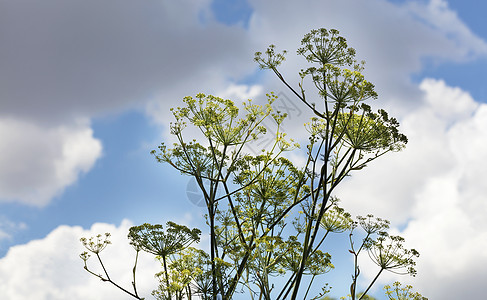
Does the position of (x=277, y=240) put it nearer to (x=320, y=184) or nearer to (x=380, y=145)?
(x=320, y=184)

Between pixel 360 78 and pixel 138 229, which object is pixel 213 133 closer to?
pixel 138 229

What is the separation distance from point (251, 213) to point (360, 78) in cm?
308

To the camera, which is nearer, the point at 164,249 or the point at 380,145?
the point at 380,145

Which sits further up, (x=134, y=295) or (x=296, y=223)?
(x=296, y=223)

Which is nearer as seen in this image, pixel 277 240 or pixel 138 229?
pixel 277 240

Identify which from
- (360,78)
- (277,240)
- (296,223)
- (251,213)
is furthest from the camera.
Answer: (296,223)

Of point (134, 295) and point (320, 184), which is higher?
point (320, 184)

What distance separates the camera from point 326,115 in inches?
293

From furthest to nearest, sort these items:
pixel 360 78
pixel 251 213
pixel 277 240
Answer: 1. pixel 251 213
2. pixel 277 240
3. pixel 360 78

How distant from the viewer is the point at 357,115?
315 inches

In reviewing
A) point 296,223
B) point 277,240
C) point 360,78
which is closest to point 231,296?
point 277,240

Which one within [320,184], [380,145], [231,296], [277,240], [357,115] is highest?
[357,115]

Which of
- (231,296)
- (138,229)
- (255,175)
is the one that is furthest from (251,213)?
(138,229)

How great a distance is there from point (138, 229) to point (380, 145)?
4692 millimetres
